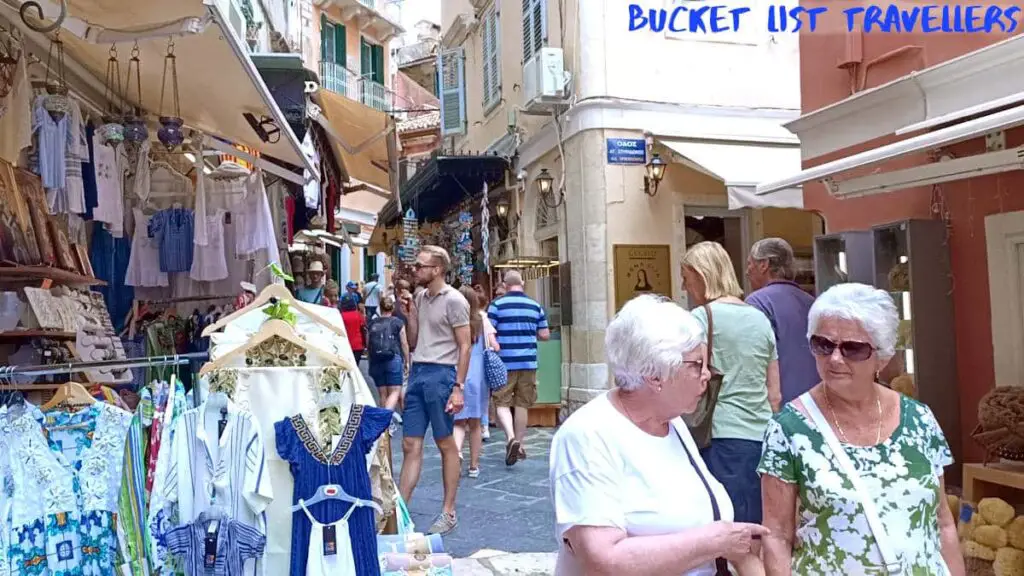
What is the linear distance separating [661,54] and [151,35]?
338 inches

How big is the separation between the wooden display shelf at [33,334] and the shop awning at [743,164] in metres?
7.00

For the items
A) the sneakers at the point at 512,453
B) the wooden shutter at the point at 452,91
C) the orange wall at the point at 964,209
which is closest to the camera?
the orange wall at the point at 964,209

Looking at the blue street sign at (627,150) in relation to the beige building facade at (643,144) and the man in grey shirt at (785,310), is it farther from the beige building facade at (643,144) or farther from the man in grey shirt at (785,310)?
the man in grey shirt at (785,310)

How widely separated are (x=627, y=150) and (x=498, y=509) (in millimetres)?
6392

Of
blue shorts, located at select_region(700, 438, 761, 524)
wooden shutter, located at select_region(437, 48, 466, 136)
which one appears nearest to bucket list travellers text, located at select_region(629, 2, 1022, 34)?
blue shorts, located at select_region(700, 438, 761, 524)

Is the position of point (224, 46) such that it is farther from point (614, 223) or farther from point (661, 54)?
point (661, 54)

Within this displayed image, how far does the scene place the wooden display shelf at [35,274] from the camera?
418 centimetres

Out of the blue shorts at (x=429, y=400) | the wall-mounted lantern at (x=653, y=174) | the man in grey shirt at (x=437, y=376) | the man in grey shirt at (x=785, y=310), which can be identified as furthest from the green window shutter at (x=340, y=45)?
the man in grey shirt at (x=785, y=310)

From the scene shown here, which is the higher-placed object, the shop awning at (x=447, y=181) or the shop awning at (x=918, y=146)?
the shop awning at (x=447, y=181)

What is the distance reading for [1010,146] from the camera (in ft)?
16.1

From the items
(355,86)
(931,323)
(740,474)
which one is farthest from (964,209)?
(355,86)

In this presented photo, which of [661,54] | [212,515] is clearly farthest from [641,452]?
[661,54]

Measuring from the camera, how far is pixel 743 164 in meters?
10.8

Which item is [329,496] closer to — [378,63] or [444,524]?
[444,524]
